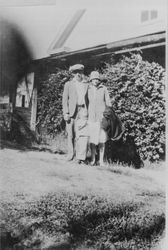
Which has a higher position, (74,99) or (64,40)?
(64,40)

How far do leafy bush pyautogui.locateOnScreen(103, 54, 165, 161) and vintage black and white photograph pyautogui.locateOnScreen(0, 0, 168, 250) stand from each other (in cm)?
1

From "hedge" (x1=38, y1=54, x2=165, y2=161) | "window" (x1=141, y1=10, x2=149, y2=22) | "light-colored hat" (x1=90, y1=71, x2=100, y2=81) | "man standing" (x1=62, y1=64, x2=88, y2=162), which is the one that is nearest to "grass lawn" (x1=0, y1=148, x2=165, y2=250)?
"man standing" (x1=62, y1=64, x2=88, y2=162)

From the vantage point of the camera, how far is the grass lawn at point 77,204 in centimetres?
371

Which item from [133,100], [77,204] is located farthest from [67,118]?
[77,204]

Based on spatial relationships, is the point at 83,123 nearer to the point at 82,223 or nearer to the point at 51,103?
the point at 51,103

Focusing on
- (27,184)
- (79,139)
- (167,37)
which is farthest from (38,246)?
(167,37)

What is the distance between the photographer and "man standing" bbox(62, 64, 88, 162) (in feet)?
14.0

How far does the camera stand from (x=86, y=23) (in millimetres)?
4074

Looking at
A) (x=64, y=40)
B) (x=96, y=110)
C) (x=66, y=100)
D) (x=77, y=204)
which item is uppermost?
(x=64, y=40)

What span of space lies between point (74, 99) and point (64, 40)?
699mm

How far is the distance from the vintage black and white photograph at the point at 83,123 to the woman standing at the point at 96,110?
12 millimetres

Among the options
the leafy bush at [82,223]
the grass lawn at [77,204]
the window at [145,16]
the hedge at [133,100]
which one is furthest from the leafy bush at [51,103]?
the window at [145,16]

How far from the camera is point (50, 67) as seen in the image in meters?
4.38

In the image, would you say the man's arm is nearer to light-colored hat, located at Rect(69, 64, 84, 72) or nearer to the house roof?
light-colored hat, located at Rect(69, 64, 84, 72)
